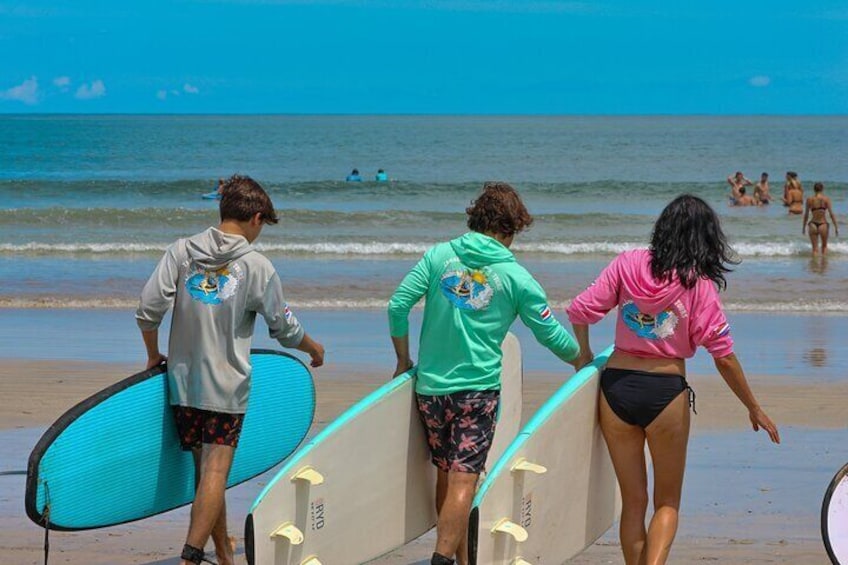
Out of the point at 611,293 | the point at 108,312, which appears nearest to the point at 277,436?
the point at 611,293

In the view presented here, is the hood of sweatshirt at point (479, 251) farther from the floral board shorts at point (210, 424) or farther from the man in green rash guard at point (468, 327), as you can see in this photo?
the floral board shorts at point (210, 424)

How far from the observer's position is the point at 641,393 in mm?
3920

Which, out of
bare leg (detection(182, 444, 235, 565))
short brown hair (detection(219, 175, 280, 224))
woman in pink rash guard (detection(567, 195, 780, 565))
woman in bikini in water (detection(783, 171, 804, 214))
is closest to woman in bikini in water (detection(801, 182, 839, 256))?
woman in bikini in water (detection(783, 171, 804, 214))

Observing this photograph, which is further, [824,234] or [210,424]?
[824,234]

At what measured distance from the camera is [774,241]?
20.3 metres

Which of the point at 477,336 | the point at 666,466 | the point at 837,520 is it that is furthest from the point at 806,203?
the point at 837,520

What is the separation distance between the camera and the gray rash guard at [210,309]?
3.89 metres

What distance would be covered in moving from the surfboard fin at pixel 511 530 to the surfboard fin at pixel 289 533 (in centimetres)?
62

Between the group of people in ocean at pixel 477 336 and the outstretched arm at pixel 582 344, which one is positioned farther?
the outstretched arm at pixel 582 344

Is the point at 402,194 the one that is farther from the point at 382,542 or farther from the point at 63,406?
the point at 382,542

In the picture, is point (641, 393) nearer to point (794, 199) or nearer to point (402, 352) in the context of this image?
point (402, 352)

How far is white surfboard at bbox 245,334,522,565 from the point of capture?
150 inches

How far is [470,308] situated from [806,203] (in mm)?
16750

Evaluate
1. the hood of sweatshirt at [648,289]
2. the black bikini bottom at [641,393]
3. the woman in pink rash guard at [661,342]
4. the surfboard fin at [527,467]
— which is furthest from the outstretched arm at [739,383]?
the surfboard fin at [527,467]
